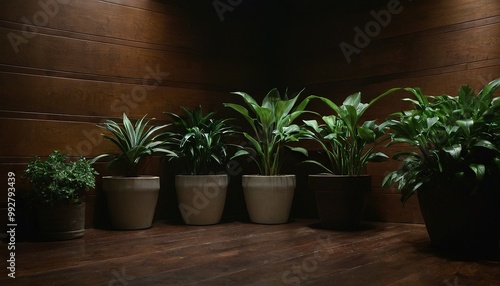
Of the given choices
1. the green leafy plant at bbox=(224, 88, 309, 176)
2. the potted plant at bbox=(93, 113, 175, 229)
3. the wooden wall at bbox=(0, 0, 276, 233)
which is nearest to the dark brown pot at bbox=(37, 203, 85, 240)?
the wooden wall at bbox=(0, 0, 276, 233)

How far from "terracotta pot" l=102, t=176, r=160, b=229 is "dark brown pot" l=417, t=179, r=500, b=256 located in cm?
176

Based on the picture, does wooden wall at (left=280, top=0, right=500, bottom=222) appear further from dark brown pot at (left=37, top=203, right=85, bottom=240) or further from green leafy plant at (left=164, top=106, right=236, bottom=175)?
dark brown pot at (left=37, top=203, right=85, bottom=240)

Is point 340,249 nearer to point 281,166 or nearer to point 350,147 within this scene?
point 350,147

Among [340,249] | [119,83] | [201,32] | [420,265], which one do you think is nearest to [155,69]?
[119,83]

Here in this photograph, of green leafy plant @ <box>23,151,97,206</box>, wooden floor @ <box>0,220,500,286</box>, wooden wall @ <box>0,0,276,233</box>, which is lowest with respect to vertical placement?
wooden floor @ <box>0,220,500,286</box>

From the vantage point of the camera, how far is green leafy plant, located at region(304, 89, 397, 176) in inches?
119

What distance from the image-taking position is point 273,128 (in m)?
3.55

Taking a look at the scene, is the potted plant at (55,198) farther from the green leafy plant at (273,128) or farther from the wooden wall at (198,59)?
the green leafy plant at (273,128)

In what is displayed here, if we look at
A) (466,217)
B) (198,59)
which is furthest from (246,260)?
(198,59)

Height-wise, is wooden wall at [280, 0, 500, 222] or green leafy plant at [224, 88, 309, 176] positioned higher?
wooden wall at [280, 0, 500, 222]

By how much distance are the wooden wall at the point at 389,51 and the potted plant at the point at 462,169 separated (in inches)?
35.7

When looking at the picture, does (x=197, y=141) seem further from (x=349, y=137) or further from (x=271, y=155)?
(x=349, y=137)

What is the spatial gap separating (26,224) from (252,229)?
4.64 ft

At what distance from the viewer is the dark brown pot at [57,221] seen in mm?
2719
